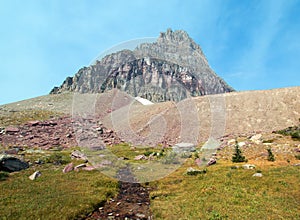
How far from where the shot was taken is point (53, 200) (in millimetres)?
12461

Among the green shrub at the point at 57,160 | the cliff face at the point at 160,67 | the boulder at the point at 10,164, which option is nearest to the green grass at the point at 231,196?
the cliff face at the point at 160,67

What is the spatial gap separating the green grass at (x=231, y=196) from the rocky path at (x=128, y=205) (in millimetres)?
665

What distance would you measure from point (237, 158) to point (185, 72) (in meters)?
16.2

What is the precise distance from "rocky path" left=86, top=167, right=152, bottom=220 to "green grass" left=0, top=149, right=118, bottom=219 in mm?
552

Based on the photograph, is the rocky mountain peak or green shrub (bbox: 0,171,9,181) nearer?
the rocky mountain peak

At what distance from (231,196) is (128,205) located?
20.5 ft

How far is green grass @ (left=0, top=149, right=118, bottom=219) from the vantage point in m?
10.9

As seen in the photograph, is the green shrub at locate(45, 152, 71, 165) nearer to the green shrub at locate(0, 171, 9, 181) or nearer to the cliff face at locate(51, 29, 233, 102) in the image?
the green shrub at locate(0, 171, 9, 181)

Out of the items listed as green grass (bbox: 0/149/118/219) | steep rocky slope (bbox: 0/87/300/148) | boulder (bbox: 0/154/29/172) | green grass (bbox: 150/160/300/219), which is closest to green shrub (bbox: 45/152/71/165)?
boulder (bbox: 0/154/29/172)

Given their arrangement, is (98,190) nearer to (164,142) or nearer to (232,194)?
(232,194)

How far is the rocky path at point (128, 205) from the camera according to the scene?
11.7m

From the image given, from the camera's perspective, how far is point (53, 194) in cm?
1354

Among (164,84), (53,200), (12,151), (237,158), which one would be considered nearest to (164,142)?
(237,158)

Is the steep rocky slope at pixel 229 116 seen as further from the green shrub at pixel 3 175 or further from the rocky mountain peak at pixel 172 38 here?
the green shrub at pixel 3 175
